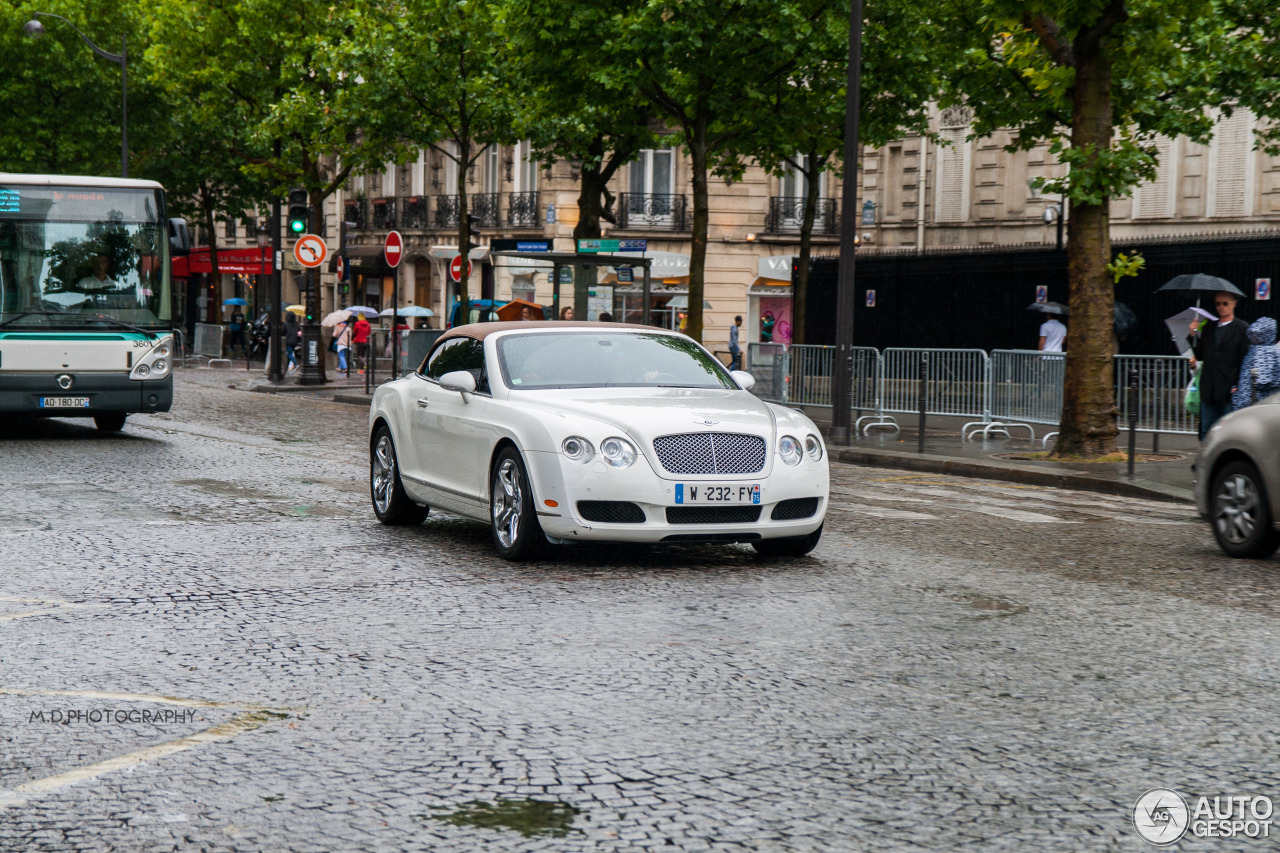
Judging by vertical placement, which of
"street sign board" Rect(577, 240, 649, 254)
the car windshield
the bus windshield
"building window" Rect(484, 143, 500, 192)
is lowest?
the car windshield

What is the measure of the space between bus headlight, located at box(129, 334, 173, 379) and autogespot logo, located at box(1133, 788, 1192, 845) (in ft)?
50.0

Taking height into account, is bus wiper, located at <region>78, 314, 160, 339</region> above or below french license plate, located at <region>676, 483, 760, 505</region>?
above

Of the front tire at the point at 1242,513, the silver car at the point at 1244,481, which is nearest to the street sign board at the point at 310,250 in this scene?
the silver car at the point at 1244,481

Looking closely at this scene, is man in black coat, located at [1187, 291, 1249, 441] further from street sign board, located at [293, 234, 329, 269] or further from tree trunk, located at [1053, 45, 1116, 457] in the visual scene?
street sign board, located at [293, 234, 329, 269]

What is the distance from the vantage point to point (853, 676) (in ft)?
20.3

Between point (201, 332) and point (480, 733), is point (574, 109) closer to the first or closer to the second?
point (480, 733)

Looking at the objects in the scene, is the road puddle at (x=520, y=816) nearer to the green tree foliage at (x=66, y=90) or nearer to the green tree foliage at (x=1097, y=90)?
the green tree foliage at (x=1097, y=90)

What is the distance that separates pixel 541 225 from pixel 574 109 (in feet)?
72.4

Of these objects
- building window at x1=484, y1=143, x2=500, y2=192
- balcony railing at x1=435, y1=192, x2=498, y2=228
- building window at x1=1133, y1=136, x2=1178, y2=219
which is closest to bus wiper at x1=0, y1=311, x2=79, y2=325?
building window at x1=1133, y1=136, x2=1178, y2=219

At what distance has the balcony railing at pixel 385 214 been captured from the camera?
182 feet

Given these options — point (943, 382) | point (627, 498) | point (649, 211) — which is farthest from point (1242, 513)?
point (649, 211)

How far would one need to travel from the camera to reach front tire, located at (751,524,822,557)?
9422mm

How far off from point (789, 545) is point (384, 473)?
326 centimetres

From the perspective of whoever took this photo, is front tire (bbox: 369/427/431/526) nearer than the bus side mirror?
Yes
